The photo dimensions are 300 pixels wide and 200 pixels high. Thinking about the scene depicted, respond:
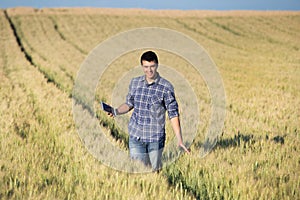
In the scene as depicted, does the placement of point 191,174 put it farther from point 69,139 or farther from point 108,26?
point 108,26

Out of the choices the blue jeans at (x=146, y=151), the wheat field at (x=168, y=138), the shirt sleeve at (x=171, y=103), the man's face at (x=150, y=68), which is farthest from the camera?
the blue jeans at (x=146, y=151)

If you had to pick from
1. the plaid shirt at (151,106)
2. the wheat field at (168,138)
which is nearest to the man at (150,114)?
the plaid shirt at (151,106)

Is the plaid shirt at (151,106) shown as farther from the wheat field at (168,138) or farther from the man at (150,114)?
the wheat field at (168,138)

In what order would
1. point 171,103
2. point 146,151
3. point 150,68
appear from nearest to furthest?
point 150,68
point 171,103
point 146,151

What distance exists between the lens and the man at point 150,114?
409cm

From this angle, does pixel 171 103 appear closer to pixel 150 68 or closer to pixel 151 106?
pixel 151 106

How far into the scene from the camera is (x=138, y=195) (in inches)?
126

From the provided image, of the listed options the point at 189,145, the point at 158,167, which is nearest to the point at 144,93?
the point at 158,167

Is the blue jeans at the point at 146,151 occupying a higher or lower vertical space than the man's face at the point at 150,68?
lower

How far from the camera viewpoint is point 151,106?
4.16 meters

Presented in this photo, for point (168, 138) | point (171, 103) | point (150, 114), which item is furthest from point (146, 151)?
point (168, 138)

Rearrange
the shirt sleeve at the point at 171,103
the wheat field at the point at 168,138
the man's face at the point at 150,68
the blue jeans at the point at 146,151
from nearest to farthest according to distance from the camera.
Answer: the wheat field at the point at 168,138 → the man's face at the point at 150,68 → the shirt sleeve at the point at 171,103 → the blue jeans at the point at 146,151

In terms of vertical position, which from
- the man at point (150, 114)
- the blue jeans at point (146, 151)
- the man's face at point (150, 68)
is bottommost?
the blue jeans at point (146, 151)

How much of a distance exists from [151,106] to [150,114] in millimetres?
93
